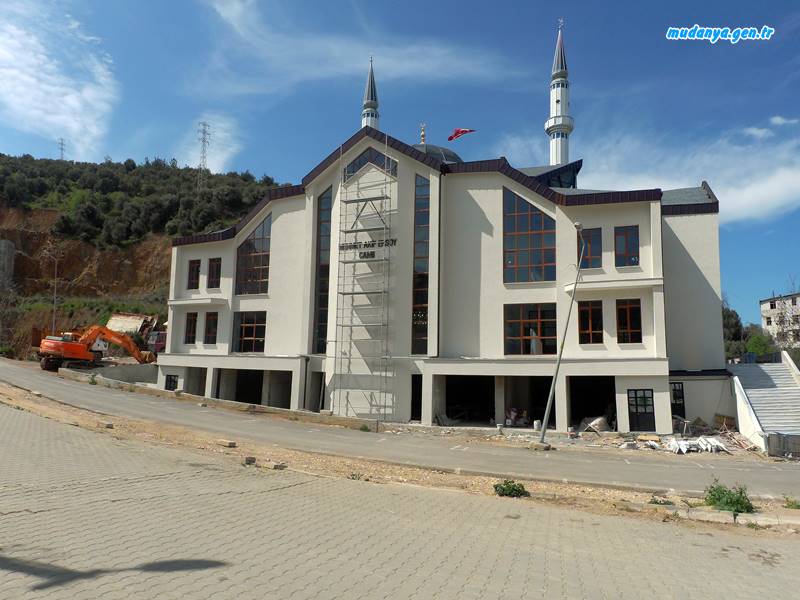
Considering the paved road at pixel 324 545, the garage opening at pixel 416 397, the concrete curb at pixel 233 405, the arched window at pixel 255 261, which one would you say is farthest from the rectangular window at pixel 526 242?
the paved road at pixel 324 545

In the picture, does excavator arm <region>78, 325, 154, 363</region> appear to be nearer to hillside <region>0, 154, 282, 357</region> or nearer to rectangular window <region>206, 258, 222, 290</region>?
rectangular window <region>206, 258, 222, 290</region>

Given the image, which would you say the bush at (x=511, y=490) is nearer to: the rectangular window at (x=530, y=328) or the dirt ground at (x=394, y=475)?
the dirt ground at (x=394, y=475)

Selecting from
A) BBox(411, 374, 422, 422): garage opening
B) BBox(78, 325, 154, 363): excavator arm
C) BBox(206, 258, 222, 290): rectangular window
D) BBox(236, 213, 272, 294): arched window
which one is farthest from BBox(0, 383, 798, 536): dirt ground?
BBox(78, 325, 154, 363): excavator arm

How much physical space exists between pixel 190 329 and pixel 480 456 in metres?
24.8

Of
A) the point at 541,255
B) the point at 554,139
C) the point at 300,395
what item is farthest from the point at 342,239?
the point at 554,139

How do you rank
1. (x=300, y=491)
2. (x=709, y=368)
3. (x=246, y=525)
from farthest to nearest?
(x=709, y=368) → (x=300, y=491) → (x=246, y=525)

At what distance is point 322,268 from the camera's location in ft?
105

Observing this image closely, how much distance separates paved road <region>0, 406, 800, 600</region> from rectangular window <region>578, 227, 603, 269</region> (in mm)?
18454

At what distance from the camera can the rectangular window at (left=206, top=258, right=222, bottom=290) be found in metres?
35.7

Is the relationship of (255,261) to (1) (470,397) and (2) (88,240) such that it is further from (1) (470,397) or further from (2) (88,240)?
(2) (88,240)

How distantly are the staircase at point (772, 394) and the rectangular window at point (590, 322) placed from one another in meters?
6.41

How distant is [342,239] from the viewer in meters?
30.6

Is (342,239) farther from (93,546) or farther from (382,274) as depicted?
(93,546)

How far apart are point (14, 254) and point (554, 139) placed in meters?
63.2
